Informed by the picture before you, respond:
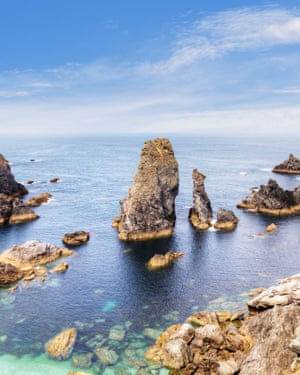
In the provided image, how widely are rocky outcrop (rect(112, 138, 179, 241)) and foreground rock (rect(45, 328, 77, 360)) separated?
155 ft

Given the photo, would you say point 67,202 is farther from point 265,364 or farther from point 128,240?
point 265,364

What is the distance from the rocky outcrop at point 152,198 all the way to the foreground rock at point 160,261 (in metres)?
15.1

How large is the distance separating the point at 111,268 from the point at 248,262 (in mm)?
31999

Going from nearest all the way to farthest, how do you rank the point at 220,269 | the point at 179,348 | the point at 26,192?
1. the point at 179,348
2. the point at 220,269
3. the point at 26,192

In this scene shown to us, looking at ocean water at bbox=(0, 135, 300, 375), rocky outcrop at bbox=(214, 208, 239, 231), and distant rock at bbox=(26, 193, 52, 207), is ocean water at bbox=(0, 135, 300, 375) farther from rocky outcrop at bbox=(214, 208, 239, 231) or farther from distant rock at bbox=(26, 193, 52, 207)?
distant rock at bbox=(26, 193, 52, 207)

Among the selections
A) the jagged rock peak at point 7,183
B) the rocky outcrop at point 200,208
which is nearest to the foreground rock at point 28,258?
the rocky outcrop at point 200,208

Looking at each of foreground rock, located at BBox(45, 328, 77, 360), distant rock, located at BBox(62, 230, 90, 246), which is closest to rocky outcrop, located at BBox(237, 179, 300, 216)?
distant rock, located at BBox(62, 230, 90, 246)

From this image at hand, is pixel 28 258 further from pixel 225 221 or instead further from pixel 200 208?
pixel 225 221

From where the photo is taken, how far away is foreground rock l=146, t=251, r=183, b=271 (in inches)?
3378

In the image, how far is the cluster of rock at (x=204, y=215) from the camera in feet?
371

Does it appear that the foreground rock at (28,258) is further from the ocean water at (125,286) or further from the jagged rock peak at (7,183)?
the jagged rock peak at (7,183)

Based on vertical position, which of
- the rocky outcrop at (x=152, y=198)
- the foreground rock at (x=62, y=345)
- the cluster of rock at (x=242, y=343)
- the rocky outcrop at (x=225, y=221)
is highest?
the rocky outcrop at (x=152, y=198)

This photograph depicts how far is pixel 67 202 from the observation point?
150m

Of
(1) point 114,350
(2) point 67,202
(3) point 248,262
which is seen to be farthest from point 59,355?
(2) point 67,202
